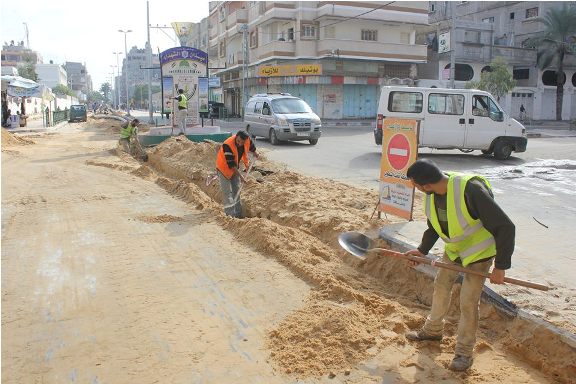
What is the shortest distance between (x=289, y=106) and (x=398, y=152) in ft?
46.0

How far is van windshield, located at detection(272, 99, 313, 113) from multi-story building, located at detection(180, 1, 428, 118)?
1935 centimetres

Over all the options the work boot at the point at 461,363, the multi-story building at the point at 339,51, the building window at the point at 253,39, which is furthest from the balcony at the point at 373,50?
the work boot at the point at 461,363

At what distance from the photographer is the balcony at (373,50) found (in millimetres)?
39344

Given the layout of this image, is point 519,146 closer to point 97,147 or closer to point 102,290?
point 102,290

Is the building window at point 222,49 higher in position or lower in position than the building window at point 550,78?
higher

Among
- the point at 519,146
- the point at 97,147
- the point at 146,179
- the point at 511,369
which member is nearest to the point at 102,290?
the point at 511,369

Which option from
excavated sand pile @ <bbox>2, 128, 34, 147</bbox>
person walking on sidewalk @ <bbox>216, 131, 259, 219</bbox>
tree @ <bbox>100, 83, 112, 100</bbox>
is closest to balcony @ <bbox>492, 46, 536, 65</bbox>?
excavated sand pile @ <bbox>2, 128, 34, 147</bbox>

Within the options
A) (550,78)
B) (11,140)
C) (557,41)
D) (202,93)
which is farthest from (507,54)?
(11,140)

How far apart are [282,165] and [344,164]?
172 centimetres

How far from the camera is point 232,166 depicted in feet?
28.1

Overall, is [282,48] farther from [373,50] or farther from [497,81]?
[497,81]

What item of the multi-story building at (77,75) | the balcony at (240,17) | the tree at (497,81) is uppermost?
the multi-story building at (77,75)

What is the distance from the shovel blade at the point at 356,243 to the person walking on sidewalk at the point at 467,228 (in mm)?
1112

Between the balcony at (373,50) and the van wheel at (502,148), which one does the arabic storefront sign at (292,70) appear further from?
the van wheel at (502,148)
